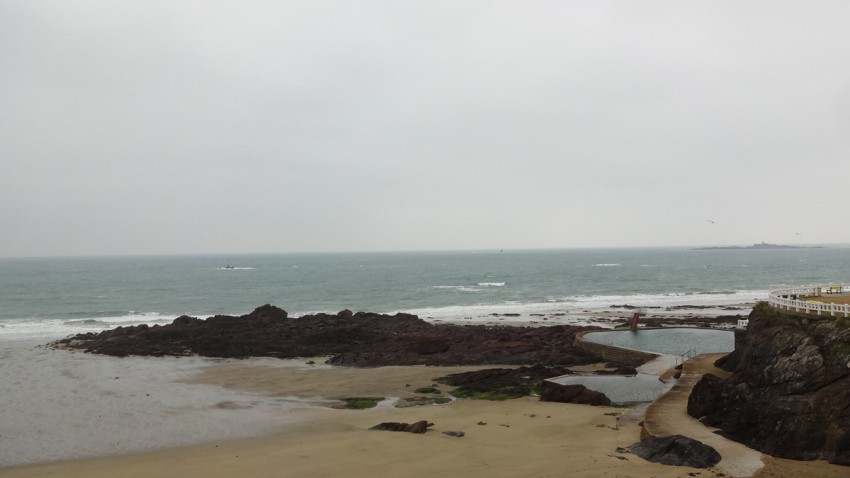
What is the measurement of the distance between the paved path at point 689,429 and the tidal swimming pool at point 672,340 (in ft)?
30.1

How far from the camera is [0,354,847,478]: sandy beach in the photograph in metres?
15.6

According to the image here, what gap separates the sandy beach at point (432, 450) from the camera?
15562 mm

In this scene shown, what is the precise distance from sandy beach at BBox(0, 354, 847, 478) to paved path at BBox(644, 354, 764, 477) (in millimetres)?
471

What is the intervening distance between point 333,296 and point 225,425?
6907 centimetres

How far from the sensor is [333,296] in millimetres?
90938

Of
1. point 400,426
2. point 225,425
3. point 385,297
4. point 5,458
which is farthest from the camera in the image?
point 385,297

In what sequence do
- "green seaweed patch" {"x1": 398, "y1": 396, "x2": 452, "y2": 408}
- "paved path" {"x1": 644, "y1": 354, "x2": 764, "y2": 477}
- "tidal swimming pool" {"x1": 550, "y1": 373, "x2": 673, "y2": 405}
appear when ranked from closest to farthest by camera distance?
"paved path" {"x1": 644, "y1": 354, "x2": 764, "y2": 477} → "tidal swimming pool" {"x1": 550, "y1": 373, "x2": 673, "y2": 405} → "green seaweed patch" {"x1": 398, "y1": 396, "x2": 452, "y2": 408}

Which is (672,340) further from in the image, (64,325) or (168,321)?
(64,325)

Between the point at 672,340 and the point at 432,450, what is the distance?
938 inches

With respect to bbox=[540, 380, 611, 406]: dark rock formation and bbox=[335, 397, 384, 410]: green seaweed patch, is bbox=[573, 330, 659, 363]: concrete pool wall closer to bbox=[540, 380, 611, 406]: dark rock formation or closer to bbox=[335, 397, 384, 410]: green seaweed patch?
bbox=[540, 380, 611, 406]: dark rock formation

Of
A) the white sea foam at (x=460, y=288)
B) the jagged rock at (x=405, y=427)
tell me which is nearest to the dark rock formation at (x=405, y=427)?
the jagged rock at (x=405, y=427)

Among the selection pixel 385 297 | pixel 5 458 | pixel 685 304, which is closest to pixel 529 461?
pixel 5 458

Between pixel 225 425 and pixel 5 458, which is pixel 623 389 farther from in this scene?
pixel 5 458

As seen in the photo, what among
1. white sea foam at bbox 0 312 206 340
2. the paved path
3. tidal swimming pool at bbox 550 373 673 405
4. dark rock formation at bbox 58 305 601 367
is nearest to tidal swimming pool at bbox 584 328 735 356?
dark rock formation at bbox 58 305 601 367
